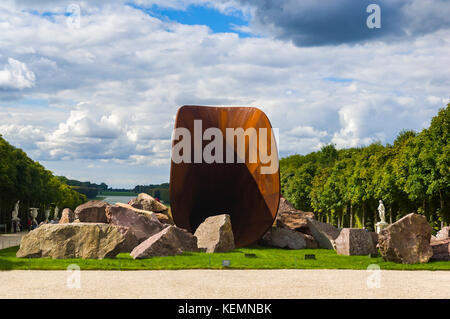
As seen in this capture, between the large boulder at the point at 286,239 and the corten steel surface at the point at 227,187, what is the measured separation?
990mm

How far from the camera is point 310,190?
57.8 meters

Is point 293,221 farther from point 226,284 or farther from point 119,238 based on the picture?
point 226,284

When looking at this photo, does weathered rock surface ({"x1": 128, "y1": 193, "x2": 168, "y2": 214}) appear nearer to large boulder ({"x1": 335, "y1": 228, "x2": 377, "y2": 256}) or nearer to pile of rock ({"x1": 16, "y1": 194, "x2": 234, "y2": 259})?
pile of rock ({"x1": 16, "y1": 194, "x2": 234, "y2": 259})

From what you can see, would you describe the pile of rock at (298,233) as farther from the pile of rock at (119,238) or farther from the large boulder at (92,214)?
the large boulder at (92,214)

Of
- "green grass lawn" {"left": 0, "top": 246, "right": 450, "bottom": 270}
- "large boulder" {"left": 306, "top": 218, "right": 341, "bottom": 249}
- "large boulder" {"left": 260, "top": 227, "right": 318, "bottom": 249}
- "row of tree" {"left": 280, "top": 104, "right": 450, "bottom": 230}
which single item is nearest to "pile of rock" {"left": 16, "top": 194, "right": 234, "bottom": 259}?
"green grass lawn" {"left": 0, "top": 246, "right": 450, "bottom": 270}

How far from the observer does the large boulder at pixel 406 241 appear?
16625mm

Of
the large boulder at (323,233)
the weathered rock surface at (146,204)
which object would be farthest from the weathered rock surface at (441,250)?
the weathered rock surface at (146,204)

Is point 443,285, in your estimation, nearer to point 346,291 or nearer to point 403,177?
point 346,291

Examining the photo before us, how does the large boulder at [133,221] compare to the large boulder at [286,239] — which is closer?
the large boulder at [133,221]

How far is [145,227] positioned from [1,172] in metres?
23.9

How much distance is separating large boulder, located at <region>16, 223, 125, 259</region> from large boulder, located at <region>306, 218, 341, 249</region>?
30.7ft

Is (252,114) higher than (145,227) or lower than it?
higher

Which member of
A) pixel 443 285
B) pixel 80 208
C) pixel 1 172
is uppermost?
pixel 1 172
